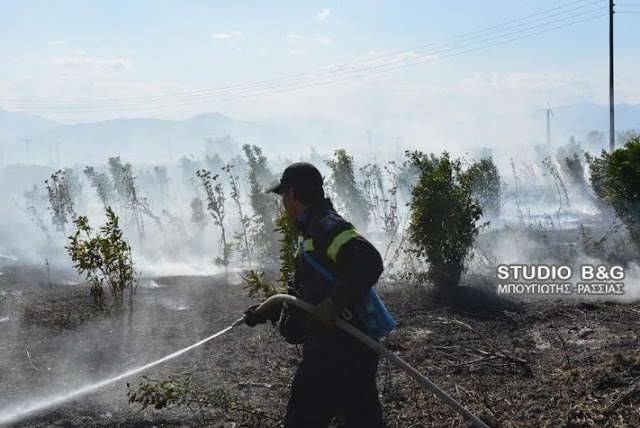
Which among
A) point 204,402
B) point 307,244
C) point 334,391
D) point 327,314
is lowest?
point 204,402

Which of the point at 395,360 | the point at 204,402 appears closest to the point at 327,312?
the point at 395,360

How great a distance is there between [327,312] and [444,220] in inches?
377

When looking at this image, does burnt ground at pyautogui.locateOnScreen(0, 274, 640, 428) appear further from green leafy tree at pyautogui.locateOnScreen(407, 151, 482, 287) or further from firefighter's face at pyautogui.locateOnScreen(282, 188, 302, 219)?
firefighter's face at pyautogui.locateOnScreen(282, 188, 302, 219)

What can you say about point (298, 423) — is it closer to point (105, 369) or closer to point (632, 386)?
point (632, 386)

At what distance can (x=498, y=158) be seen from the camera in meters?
117

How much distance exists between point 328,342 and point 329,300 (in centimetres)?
28

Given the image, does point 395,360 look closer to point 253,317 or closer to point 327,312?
point 327,312

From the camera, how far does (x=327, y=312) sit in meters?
3.50

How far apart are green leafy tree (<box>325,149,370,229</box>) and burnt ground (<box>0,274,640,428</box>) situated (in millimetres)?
16360

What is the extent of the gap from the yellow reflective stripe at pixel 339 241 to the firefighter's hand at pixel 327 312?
9.2 inches

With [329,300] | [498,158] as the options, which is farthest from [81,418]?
[498,158]

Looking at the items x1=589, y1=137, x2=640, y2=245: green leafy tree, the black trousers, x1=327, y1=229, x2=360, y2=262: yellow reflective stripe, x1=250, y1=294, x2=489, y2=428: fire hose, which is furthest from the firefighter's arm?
x1=589, y1=137, x2=640, y2=245: green leafy tree

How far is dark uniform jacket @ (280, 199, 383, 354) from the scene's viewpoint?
3455 mm

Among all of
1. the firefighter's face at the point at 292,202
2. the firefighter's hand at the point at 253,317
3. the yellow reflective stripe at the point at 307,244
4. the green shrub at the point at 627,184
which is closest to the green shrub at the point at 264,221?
the green shrub at the point at 627,184
